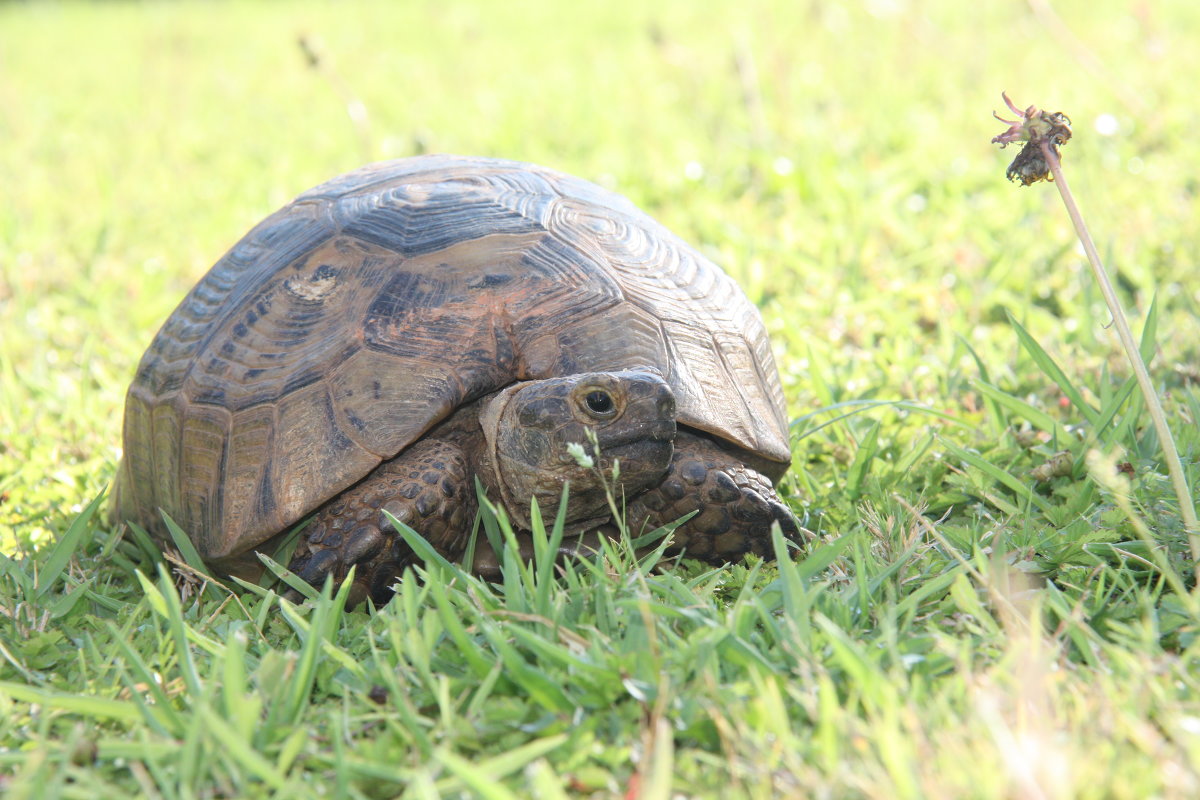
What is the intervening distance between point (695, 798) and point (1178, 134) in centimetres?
484

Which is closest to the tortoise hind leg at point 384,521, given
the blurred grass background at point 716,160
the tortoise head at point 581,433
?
the tortoise head at point 581,433

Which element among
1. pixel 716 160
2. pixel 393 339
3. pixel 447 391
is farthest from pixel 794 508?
pixel 716 160

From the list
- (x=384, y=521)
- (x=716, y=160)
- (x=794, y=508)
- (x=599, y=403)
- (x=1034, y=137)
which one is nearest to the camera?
(x=1034, y=137)

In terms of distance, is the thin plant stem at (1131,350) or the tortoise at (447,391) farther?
the tortoise at (447,391)

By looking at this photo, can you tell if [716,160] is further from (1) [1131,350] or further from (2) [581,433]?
(1) [1131,350]

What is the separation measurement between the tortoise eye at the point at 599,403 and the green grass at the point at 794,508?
0.30 m

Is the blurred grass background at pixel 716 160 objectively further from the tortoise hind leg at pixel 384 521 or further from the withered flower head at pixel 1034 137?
the withered flower head at pixel 1034 137

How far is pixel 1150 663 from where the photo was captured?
1572mm

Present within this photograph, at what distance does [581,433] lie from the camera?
84.3 inches

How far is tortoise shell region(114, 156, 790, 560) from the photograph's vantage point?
2.26 metres

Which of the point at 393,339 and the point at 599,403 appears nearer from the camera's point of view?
the point at 599,403

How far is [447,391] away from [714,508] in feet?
1.95

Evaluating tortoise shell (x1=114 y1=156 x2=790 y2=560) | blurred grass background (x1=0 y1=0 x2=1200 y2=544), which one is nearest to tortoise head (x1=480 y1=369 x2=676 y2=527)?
tortoise shell (x1=114 y1=156 x2=790 y2=560)

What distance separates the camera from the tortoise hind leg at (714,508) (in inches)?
88.0
